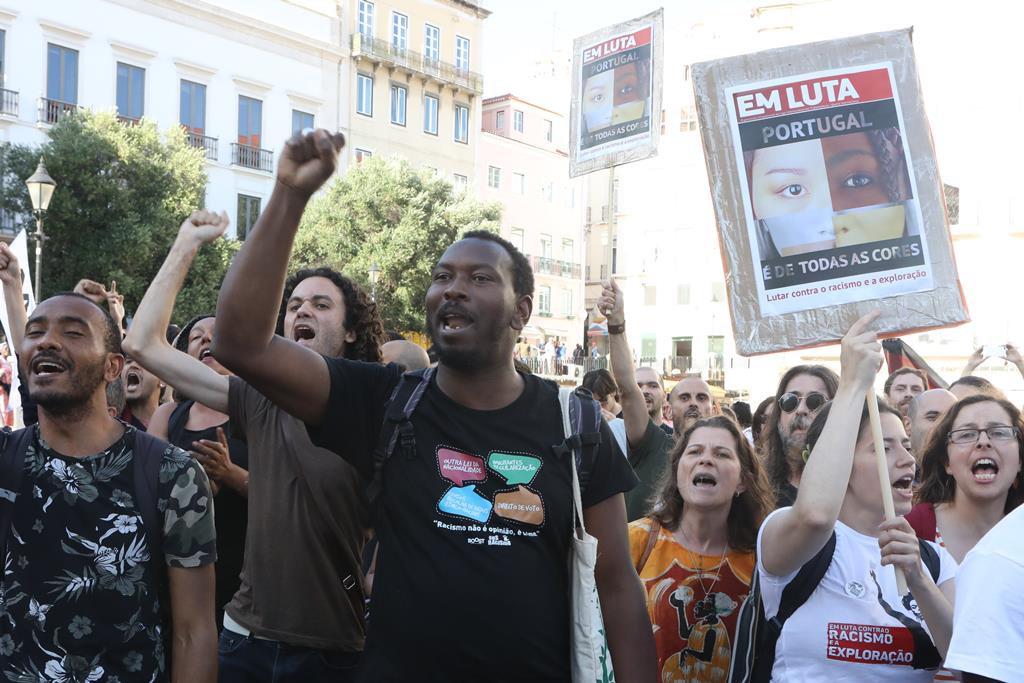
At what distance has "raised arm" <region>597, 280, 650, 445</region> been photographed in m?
5.95

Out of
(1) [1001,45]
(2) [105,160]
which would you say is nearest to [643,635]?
(2) [105,160]

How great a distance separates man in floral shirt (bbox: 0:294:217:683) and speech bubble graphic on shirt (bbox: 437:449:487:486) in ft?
2.45

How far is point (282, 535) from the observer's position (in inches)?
145

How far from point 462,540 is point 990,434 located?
2.45m

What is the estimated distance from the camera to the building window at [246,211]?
1457 inches

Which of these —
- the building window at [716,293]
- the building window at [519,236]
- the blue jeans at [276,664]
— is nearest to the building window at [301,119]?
the building window at [519,236]

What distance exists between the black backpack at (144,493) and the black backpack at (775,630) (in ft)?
5.74

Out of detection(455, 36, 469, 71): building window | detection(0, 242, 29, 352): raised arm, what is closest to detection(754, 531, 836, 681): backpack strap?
detection(0, 242, 29, 352): raised arm

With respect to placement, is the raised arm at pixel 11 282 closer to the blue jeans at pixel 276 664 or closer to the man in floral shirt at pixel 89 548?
the man in floral shirt at pixel 89 548

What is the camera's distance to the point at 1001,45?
144 feet

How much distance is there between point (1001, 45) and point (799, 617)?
4587 cm

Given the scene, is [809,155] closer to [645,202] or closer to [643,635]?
[643,635]

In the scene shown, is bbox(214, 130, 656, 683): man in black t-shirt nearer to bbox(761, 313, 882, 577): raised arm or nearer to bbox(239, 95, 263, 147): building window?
bbox(761, 313, 882, 577): raised arm

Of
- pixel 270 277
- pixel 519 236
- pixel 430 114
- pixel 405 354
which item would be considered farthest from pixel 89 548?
pixel 519 236
